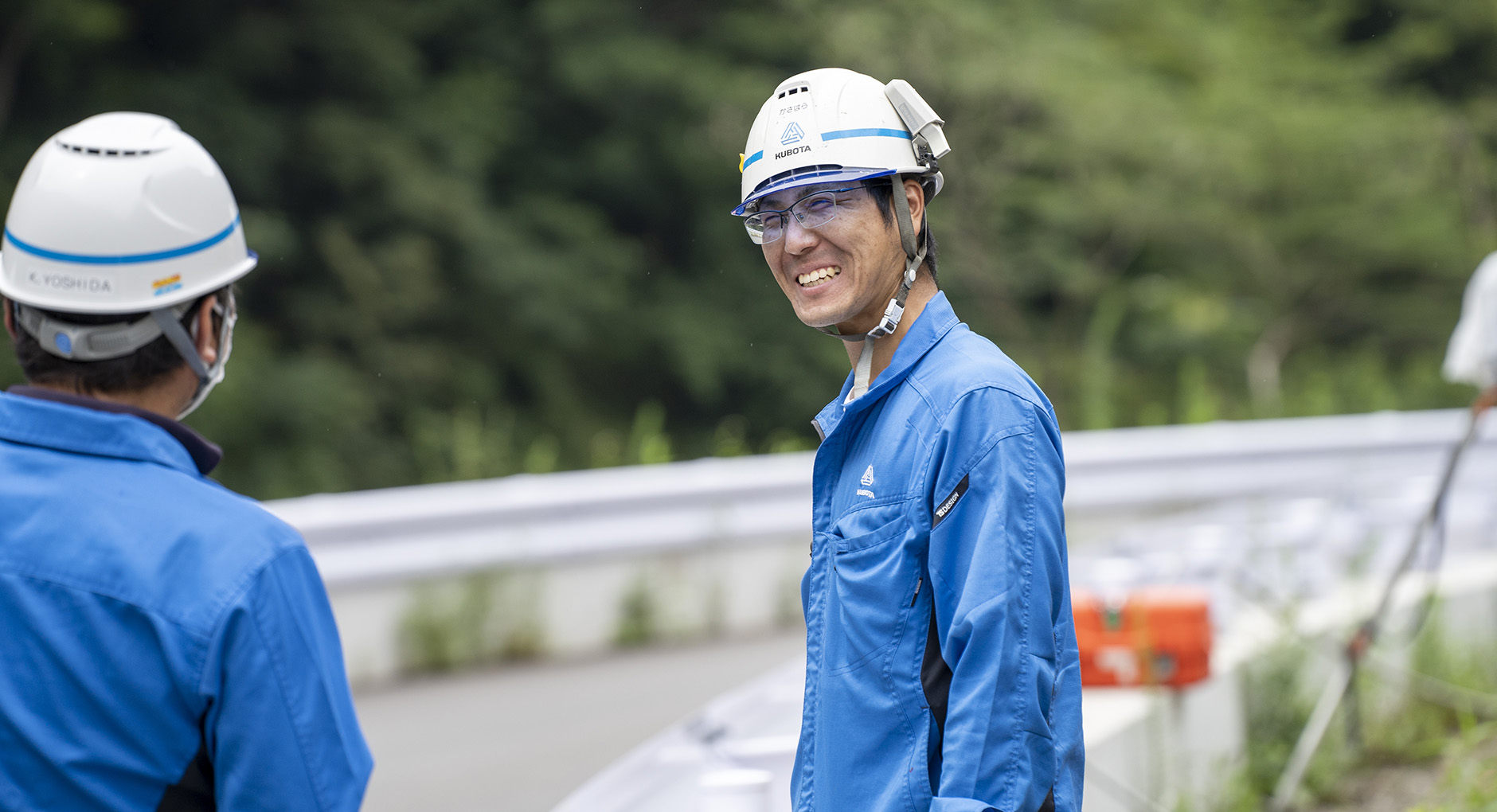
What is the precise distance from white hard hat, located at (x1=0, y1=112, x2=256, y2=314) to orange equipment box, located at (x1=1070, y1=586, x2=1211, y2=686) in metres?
3.28

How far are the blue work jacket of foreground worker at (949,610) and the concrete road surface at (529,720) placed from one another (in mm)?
3444

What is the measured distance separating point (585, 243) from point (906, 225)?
14.6 metres

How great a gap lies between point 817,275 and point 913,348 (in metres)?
0.22

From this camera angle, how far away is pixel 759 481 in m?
7.83

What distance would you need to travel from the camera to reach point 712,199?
59.7ft

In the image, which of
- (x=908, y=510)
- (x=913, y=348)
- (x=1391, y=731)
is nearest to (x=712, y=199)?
(x=1391, y=731)

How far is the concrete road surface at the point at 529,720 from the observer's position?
5371 millimetres

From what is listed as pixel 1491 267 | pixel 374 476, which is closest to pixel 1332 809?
pixel 1491 267

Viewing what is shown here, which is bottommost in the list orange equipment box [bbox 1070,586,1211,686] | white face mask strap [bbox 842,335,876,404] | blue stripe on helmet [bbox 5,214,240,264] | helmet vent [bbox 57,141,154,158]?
orange equipment box [bbox 1070,586,1211,686]

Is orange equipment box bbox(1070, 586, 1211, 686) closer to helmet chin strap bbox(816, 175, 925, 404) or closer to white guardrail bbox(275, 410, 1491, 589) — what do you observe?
helmet chin strap bbox(816, 175, 925, 404)

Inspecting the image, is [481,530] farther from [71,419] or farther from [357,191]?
[357,191]

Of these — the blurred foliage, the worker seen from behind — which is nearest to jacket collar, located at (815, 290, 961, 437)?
the worker seen from behind

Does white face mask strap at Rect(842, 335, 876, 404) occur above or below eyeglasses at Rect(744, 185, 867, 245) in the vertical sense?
below

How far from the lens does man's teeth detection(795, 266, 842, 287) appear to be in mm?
2283
